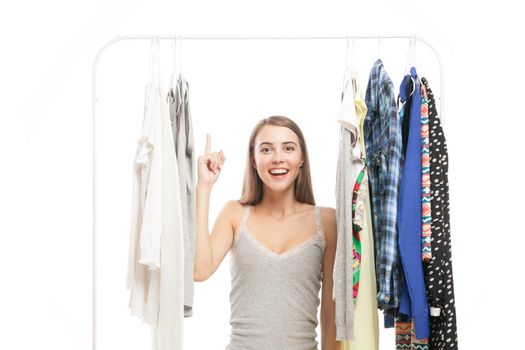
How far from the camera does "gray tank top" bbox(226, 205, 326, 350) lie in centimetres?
261

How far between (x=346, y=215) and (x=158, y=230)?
648 millimetres

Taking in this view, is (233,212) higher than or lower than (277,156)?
lower

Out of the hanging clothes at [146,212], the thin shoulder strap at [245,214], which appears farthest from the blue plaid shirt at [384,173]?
the hanging clothes at [146,212]

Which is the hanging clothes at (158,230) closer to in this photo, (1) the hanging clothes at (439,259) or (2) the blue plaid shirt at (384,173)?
(2) the blue plaid shirt at (384,173)

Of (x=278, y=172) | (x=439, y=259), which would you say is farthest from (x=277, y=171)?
(x=439, y=259)

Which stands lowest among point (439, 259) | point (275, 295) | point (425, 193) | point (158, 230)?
point (275, 295)

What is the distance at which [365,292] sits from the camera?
2443mm

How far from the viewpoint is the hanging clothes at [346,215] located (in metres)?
2.37

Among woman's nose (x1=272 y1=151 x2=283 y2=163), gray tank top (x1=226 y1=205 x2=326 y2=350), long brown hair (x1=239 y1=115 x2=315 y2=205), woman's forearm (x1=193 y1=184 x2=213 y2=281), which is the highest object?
woman's nose (x1=272 y1=151 x2=283 y2=163)

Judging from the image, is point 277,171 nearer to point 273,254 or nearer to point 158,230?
point 273,254

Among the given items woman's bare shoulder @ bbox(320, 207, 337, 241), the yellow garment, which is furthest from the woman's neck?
the yellow garment

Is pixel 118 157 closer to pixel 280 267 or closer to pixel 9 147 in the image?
pixel 9 147

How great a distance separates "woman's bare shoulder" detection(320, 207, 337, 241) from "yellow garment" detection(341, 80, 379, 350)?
0.83 ft

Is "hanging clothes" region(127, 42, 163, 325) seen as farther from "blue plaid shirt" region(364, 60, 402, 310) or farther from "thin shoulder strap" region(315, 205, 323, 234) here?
"blue plaid shirt" region(364, 60, 402, 310)
